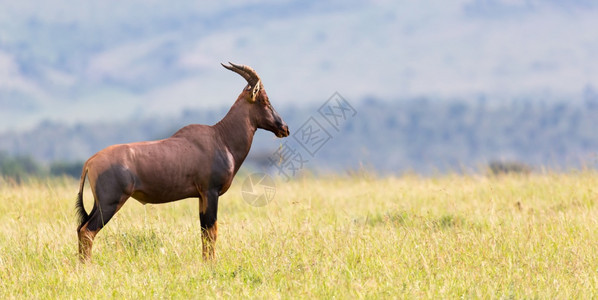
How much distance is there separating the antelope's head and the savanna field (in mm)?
1391

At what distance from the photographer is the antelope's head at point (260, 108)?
361 inches

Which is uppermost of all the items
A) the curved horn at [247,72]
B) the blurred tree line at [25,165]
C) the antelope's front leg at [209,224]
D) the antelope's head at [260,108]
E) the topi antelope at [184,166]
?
the curved horn at [247,72]

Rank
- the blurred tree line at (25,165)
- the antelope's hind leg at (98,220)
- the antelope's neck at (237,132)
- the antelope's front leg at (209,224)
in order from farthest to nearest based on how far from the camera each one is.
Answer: the blurred tree line at (25,165) < the antelope's neck at (237,132) < the antelope's front leg at (209,224) < the antelope's hind leg at (98,220)

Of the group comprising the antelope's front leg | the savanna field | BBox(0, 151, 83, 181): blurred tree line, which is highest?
the antelope's front leg

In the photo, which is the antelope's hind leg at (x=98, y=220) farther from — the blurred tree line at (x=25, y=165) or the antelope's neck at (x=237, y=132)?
the blurred tree line at (x=25, y=165)

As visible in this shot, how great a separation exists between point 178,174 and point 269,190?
24.0 feet

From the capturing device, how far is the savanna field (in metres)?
7.55

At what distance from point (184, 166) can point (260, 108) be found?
4.26 feet

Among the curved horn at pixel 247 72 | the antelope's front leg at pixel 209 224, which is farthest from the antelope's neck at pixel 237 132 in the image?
the antelope's front leg at pixel 209 224

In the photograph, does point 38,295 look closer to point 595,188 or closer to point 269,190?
point 269,190

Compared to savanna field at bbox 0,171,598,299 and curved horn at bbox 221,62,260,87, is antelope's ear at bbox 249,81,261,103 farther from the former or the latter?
savanna field at bbox 0,171,598,299

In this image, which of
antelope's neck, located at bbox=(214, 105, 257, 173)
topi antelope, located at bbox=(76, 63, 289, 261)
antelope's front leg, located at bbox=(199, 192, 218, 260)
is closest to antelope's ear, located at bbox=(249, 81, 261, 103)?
topi antelope, located at bbox=(76, 63, 289, 261)

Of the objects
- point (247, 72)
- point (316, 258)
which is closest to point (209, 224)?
point (316, 258)

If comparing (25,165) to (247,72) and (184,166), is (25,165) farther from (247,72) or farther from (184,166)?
(247,72)
